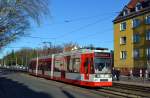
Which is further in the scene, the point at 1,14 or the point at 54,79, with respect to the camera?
A: the point at 54,79

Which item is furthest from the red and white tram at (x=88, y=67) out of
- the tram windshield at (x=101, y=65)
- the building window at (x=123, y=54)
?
the building window at (x=123, y=54)

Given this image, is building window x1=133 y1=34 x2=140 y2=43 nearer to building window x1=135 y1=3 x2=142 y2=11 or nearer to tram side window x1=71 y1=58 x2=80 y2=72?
building window x1=135 y1=3 x2=142 y2=11

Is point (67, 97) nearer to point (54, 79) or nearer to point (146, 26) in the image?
point (54, 79)

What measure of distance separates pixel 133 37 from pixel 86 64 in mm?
41717

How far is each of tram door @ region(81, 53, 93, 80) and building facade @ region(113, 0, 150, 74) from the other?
3353cm

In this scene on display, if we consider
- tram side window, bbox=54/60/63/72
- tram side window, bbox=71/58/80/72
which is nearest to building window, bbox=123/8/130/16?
tram side window, bbox=54/60/63/72

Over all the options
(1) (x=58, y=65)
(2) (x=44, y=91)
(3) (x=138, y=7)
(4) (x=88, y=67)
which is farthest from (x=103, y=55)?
(3) (x=138, y=7)

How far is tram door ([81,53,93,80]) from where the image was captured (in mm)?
31688

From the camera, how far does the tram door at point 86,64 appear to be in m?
31.7

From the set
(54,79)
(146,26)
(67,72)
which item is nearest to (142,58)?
(146,26)

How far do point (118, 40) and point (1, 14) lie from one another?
54.8m

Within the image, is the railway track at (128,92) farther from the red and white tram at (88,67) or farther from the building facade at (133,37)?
the building facade at (133,37)

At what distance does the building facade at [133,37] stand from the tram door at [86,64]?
33.5 metres

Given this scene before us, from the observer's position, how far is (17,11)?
25.0 metres
